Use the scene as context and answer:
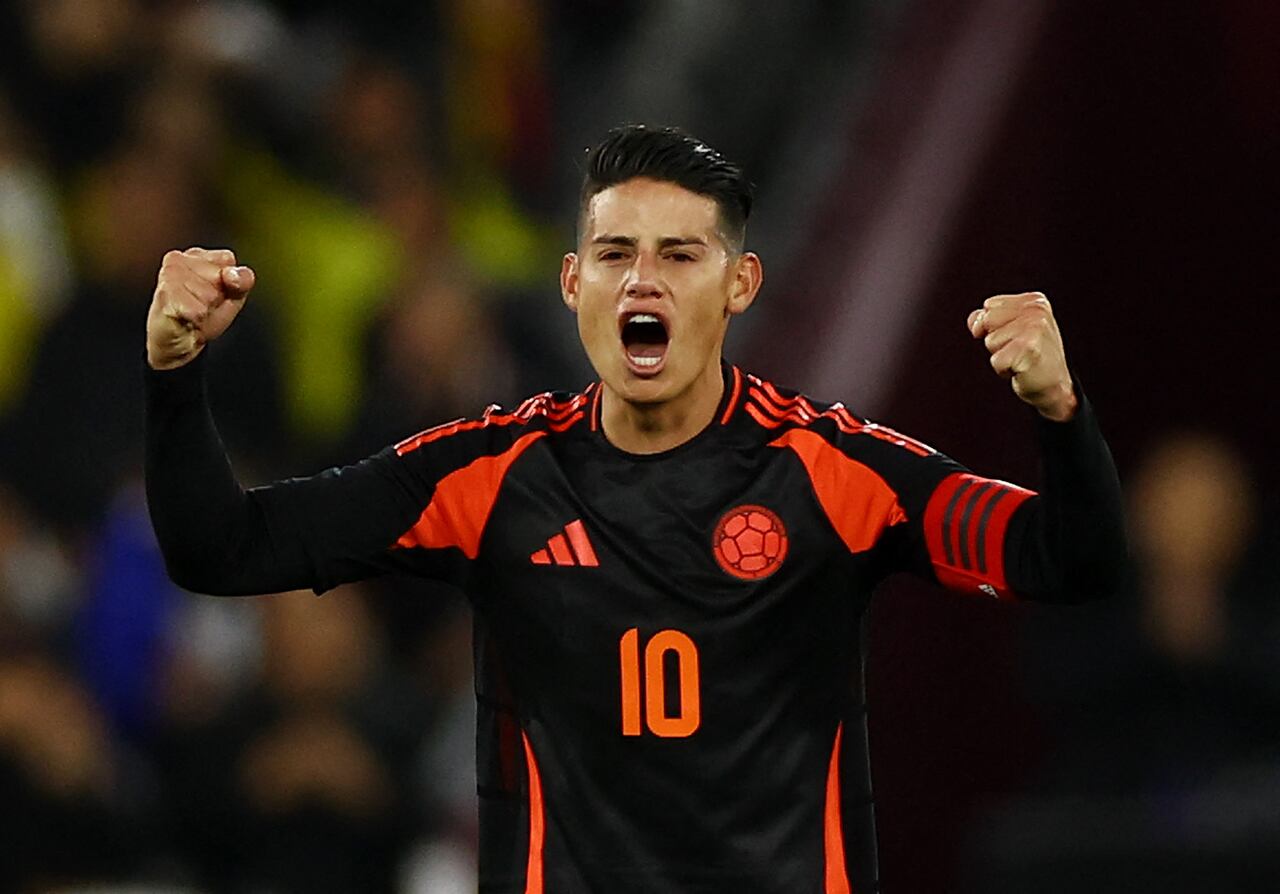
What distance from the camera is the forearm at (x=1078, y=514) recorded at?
3.70m

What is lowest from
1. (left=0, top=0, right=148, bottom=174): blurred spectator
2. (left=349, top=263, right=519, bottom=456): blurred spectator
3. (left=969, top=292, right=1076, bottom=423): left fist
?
(left=969, top=292, right=1076, bottom=423): left fist

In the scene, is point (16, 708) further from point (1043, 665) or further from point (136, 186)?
point (1043, 665)

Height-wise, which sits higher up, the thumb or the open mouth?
the thumb

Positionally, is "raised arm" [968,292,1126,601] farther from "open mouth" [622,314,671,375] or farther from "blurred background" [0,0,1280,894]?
"blurred background" [0,0,1280,894]

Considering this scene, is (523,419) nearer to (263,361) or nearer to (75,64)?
(263,361)

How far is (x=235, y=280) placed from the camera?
3.81 m

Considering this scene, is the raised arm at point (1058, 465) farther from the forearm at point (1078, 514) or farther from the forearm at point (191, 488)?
the forearm at point (191, 488)

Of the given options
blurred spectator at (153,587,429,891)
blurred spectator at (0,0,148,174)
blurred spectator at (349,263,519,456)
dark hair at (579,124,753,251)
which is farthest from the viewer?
blurred spectator at (0,0,148,174)

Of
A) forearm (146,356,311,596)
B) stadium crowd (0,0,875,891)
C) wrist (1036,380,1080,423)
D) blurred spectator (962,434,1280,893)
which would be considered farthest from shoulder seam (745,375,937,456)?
stadium crowd (0,0,875,891)

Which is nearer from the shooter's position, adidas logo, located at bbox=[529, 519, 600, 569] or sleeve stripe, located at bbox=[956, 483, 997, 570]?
sleeve stripe, located at bbox=[956, 483, 997, 570]

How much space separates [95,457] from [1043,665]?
2503 millimetres

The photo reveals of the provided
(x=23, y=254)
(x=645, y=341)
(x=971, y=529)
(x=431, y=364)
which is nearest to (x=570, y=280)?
(x=645, y=341)

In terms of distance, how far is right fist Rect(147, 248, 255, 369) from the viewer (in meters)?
3.77

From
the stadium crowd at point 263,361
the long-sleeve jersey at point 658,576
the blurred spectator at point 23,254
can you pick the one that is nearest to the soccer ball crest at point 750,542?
the long-sleeve jersey at point 658,576
